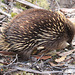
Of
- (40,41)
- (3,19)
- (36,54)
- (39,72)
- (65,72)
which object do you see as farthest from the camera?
(3,19)

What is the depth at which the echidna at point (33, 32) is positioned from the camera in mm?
2457

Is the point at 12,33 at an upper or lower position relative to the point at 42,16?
lower

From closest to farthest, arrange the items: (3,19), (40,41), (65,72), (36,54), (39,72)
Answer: (39,72) → (65,72) → (40,41) → (36,54) → (3,19)

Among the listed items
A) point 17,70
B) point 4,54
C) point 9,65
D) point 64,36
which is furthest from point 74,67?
point 4,54

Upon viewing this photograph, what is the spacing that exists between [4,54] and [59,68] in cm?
125

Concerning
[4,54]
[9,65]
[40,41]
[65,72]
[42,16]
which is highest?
[42,16]

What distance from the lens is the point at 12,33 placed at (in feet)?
8.09

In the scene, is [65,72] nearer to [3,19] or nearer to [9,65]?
[9,65]

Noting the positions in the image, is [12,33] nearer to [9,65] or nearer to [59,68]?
[9,65]

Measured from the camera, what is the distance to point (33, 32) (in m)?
2.49

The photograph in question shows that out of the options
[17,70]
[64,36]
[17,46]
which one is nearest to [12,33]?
[17,46]

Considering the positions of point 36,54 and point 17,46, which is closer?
point 17,46

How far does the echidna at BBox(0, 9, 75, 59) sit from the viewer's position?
2.46 meters

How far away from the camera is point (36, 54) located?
3.07 m
